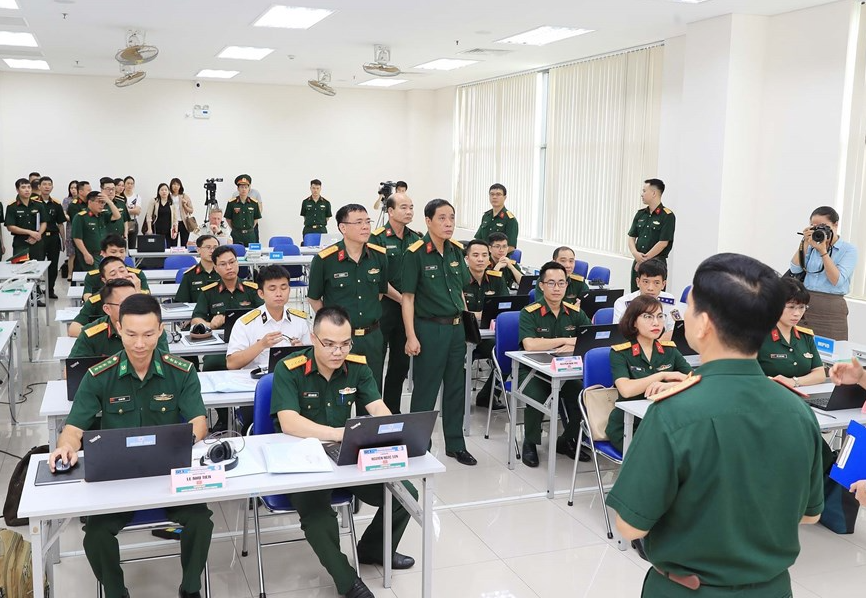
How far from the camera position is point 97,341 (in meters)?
4.18

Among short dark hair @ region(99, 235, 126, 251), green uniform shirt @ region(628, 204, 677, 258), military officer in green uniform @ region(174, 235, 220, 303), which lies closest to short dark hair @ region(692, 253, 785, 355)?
military officer in green uniform @ region(174, 235, 220, 303)

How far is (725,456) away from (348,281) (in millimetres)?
3478

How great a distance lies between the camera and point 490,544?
398cm

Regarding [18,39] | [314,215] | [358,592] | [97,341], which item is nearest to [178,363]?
[97,341]

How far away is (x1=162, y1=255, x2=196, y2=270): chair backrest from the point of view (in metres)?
8.38

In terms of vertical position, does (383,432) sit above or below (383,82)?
below

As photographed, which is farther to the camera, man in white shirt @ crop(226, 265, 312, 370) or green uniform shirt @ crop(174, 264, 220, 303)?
green uniform shirt @ crop(174, 264, 220, 303)

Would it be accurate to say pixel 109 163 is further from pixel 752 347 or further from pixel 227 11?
pixel 752 347

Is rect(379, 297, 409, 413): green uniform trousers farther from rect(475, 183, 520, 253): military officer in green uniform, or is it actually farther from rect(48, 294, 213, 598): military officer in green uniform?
rect(475, 183, 520, 253): military officer in green uniform

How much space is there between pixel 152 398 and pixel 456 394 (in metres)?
2.19

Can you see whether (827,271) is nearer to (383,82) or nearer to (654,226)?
(654,226)

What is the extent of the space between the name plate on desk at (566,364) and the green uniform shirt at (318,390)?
133 centimetres

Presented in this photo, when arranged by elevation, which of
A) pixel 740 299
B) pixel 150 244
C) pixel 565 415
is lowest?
pixel 565 415

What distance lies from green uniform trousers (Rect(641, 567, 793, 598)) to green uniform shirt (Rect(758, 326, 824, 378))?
2939 millimetres
